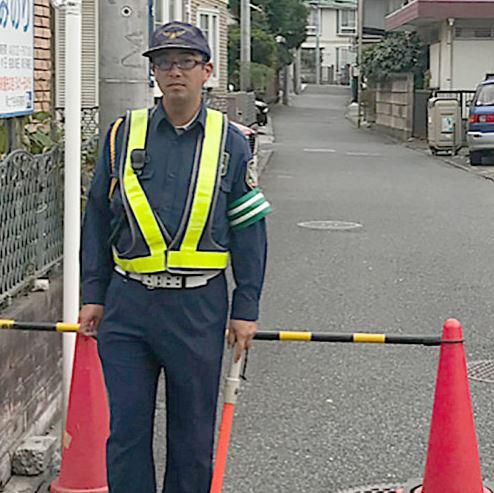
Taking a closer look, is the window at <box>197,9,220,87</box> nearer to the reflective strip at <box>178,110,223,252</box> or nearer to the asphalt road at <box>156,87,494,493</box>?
the asphalt road at <box>156,87,494,493</box>

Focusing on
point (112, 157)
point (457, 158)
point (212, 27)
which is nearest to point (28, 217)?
Answer: point (112, 157)

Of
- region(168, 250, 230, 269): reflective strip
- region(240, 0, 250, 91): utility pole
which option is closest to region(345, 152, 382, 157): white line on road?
region(240, 0, 250, 91): utility pole

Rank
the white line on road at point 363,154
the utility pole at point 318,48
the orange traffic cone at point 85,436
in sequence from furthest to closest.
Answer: the utility pole at point 318,48
the white line on road at point 363,154
the orange traffic cone at point 85,436

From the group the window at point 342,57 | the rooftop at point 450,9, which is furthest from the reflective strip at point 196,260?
the window at point 342,57

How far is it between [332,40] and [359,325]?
307 ft

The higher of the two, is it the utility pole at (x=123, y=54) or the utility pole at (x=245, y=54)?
the utility pole at (x=245, y=54)

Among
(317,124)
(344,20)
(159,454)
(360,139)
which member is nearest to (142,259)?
(159,454)

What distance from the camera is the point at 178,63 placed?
12.9ft

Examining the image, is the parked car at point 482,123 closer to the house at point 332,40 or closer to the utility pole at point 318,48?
the utility pole at point 318,48

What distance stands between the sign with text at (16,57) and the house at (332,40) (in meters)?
92.6

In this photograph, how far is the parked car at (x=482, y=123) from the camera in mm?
23688

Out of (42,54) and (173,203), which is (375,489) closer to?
(173,203)

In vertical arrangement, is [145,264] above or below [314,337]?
above

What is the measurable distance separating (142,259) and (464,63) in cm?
3022
